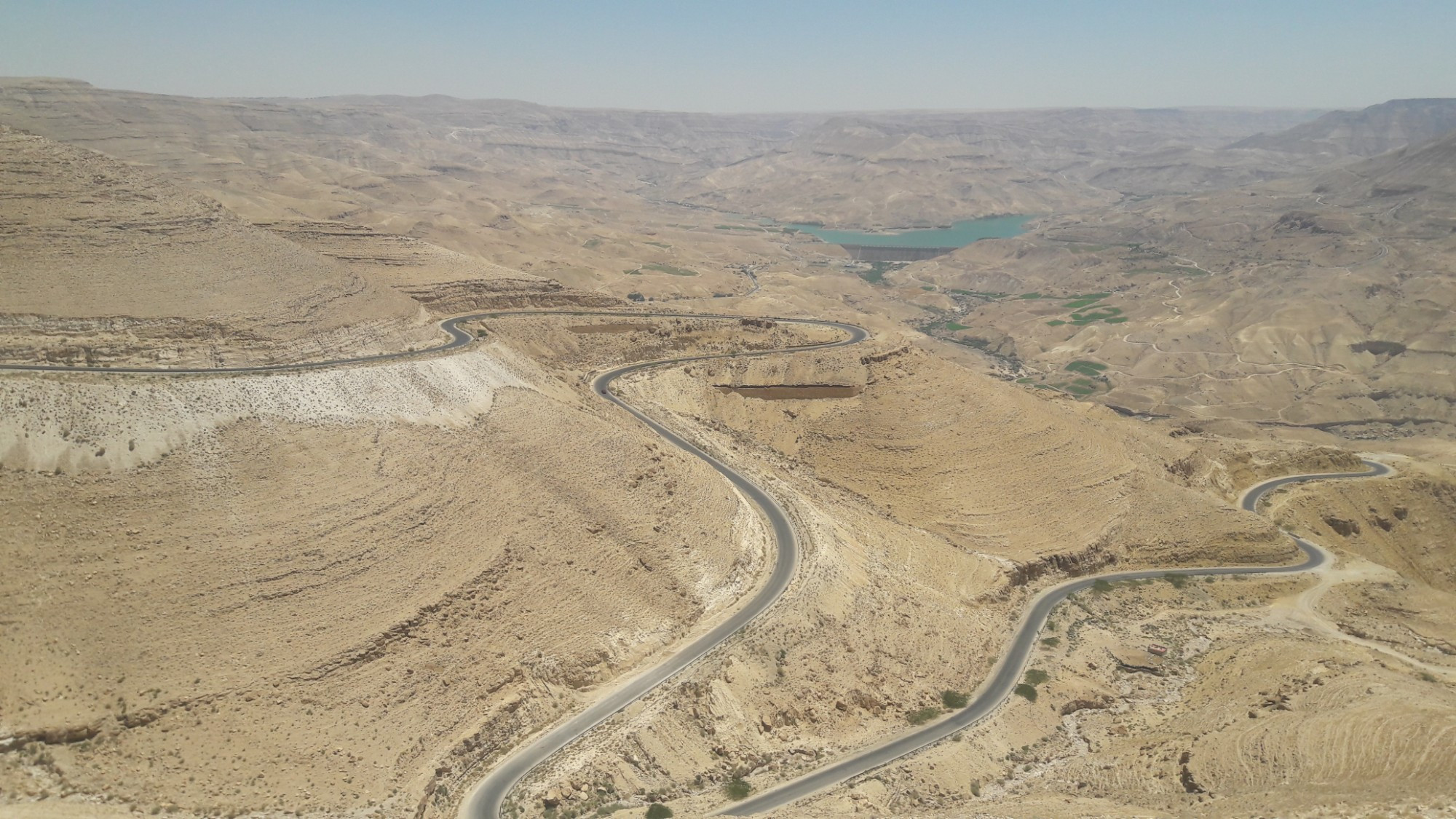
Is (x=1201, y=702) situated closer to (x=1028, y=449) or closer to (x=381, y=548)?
(x=1028, y=449)

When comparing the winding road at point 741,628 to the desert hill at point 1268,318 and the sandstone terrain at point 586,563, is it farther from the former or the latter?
the desert hill at point 1268,318

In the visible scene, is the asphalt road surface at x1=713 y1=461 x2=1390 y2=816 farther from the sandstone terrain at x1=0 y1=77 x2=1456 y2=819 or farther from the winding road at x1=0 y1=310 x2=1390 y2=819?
the sandstone terrain at x1=0 y1=77 x2=1456 y2=819

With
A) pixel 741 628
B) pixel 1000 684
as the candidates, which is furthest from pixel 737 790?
pixel 1000 684

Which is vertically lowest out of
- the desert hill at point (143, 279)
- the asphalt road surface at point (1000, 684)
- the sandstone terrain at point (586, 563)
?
the asphalt road surface at point (1000, 684)

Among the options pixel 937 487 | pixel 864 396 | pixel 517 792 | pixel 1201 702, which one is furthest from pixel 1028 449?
pixel 517 792

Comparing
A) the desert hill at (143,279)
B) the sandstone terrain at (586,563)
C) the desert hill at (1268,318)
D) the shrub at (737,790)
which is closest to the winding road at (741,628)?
the shrub at (737,790)

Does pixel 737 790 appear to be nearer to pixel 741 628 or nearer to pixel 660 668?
pixel 660 668
